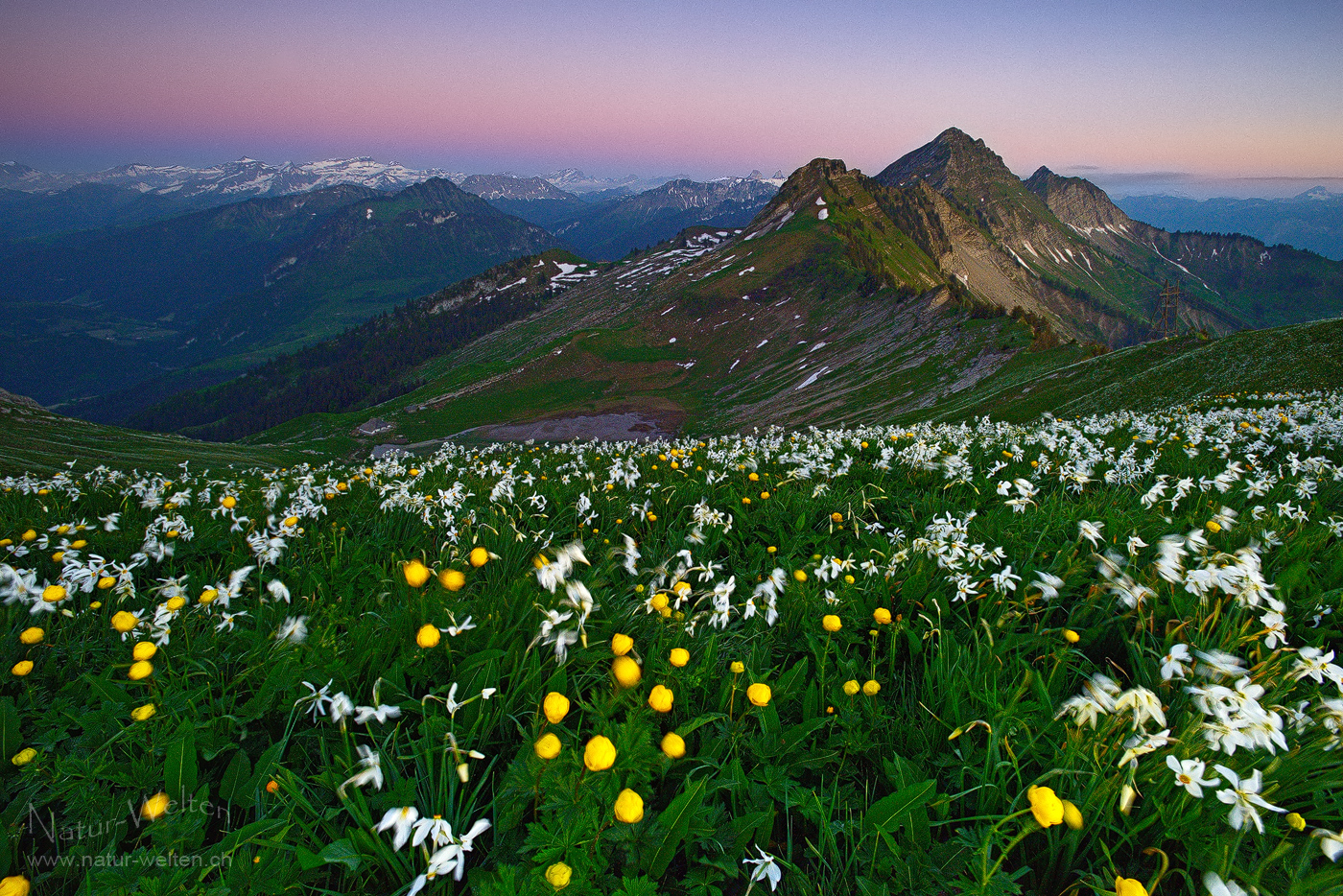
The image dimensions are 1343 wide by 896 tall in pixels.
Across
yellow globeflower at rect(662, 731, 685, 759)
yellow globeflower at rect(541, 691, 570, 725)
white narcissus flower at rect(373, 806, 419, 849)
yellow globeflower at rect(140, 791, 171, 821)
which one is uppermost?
yellow globeflower at rect(541, 691, 570, 725)

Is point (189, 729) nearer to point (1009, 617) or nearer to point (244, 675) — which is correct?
point (244, 675)

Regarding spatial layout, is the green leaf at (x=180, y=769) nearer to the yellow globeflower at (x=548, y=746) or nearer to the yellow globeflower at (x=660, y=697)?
the yellow globeflower at (x=548, y=746)

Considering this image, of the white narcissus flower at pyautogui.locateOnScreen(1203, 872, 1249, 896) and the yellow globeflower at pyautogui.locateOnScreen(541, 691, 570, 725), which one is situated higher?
the yellow globeflower at pyautogui.locateOnScreen(541, 691, 570, 725)

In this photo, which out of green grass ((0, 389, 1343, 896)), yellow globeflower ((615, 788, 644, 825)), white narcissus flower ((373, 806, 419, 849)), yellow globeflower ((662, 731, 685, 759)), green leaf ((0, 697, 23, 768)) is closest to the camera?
yellow globeflower ((615, 788, 644, 825))

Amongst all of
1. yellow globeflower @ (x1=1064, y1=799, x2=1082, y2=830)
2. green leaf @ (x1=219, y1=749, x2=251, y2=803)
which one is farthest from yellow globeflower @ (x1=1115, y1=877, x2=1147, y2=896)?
green leaf @ (x1=219, y1=749, x2=251, y2=803)

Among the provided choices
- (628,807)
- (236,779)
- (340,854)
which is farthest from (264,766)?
(628,807)

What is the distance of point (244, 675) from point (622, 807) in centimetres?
234

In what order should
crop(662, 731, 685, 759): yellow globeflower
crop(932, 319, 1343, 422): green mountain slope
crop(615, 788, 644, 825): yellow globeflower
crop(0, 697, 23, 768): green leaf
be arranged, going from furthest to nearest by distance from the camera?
crop(932, 319, 1343, 422): green mountain slope, crop(0, 697, 23, 768): green leaf, crop(662, 731, 685, 759): yellow globeflower, crop(615, 788, 644, 825): yellow globeflower

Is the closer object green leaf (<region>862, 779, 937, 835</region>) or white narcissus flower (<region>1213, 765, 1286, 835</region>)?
white narcissus flower (<region>1213, 765, 1286, 835</region>)

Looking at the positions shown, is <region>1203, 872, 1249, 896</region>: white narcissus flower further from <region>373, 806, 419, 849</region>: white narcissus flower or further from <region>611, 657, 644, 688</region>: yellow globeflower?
<region>373, 806, 419, 849</region>: white narcissus flower

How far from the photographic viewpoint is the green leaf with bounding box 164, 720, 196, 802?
8.18ft

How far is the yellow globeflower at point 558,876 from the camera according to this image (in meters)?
1.96

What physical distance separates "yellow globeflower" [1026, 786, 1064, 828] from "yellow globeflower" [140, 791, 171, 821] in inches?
132

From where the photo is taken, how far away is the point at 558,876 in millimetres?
1968
